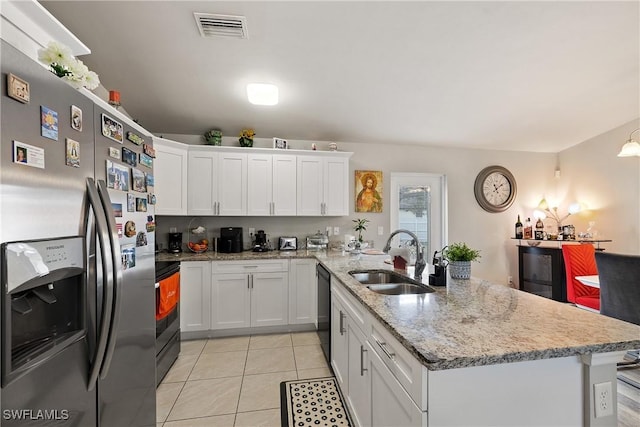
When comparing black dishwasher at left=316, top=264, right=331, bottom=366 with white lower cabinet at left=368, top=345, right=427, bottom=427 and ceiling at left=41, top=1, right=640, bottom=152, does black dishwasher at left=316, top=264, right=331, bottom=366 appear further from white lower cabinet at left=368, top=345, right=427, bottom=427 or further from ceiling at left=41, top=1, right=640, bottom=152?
ceiling at left=41, top=1, right=640, bottom=152

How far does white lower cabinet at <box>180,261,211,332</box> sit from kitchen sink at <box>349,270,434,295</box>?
1.81 meters

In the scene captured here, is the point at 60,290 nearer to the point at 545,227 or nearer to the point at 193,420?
the point at 193,420

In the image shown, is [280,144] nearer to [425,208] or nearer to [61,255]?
[425,208]

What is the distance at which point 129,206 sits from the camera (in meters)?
1.31

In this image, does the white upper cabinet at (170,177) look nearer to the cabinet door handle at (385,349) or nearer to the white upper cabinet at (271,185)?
the white upper cabinet at (271,185)

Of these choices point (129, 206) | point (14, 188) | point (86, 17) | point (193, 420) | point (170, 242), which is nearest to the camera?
point (14, 188)

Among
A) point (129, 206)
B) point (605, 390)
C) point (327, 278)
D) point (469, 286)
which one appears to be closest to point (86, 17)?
point (129, 206)

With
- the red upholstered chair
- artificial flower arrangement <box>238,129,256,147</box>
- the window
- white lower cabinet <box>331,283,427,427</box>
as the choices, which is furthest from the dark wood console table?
artificial flower arrangement <box>238,129,256,147</box>

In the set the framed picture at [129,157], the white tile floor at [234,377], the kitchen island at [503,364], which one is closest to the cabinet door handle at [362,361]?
the kitchen island at [503,364]

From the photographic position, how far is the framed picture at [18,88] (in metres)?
0.73

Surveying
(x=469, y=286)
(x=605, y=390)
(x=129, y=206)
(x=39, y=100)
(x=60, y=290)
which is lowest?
(x=605, y=390)

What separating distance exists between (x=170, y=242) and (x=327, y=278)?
2248 millimetres

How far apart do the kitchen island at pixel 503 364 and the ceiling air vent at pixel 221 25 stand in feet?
7.32

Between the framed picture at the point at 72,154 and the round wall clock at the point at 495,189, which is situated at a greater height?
the round wall clock at the point at 495,189
